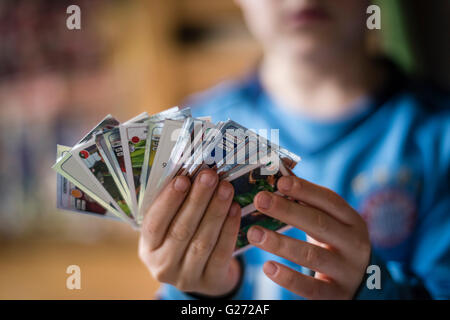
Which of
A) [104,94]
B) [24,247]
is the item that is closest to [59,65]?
[104,94]

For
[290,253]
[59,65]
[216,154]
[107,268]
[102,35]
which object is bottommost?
[107,268]

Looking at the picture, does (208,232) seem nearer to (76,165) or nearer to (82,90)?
(76,165)

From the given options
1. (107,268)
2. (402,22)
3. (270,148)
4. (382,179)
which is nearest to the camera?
(270,148)

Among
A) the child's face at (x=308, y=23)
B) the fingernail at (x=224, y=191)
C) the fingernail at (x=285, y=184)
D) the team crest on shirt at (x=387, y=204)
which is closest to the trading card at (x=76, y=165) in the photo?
the fingernail at (x=224, y=191)

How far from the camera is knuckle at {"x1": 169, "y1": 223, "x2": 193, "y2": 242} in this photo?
69cm

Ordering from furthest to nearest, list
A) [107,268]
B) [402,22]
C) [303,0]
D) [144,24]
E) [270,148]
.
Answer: [107,268] < [144,24] < [402,22] < [303,0] < [270,148]

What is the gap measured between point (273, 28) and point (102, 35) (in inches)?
67.4

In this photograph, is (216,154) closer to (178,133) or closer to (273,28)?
(178,133)

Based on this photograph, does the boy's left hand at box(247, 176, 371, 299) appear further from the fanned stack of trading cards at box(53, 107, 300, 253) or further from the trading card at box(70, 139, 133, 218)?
the trading card at box(70, 139, 133, 218)

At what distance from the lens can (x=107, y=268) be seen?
103 inches

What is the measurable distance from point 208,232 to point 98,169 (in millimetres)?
238

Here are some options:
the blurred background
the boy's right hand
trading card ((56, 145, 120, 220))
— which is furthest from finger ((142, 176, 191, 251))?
A: the blurred background

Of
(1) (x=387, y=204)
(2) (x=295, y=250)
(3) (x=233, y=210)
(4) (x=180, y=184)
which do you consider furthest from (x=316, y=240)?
(1) (x=387, y=204)

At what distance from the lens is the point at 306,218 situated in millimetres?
683
